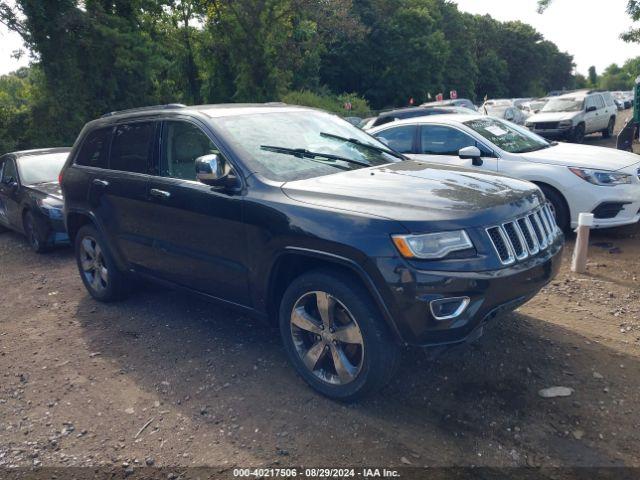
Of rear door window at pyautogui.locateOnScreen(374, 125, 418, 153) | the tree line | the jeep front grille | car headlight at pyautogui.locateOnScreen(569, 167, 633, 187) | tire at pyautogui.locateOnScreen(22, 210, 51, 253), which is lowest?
tire at pyautogui.locateOnScreen(22, 210, 51, 253)

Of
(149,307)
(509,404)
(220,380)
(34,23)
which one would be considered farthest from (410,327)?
(34,23)

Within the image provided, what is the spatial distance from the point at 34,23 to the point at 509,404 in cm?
1787

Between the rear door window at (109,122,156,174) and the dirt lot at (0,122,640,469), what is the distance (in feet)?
4.67

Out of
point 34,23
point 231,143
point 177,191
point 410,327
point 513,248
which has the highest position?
point 34,23

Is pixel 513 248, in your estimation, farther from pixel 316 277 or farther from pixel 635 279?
pixel 635 279

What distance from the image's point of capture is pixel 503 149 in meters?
7.17

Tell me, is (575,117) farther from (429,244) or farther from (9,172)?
(429,244)

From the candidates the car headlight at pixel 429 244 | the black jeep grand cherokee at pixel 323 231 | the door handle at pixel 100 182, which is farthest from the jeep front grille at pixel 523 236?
the door handle at pixel 100 182

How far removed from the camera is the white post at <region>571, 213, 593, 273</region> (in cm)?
570

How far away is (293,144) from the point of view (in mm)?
4230

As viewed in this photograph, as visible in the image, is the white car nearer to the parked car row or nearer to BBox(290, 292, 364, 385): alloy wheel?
the parked car row

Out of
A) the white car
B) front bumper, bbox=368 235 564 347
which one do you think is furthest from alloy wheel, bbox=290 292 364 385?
the white car

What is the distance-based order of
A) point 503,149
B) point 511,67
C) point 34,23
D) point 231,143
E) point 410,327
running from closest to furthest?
point 410,327
point 231,143
point 503,149
point 34,23
point 511,67

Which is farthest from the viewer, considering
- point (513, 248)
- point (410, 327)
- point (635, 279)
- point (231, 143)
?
point (635, 279)
